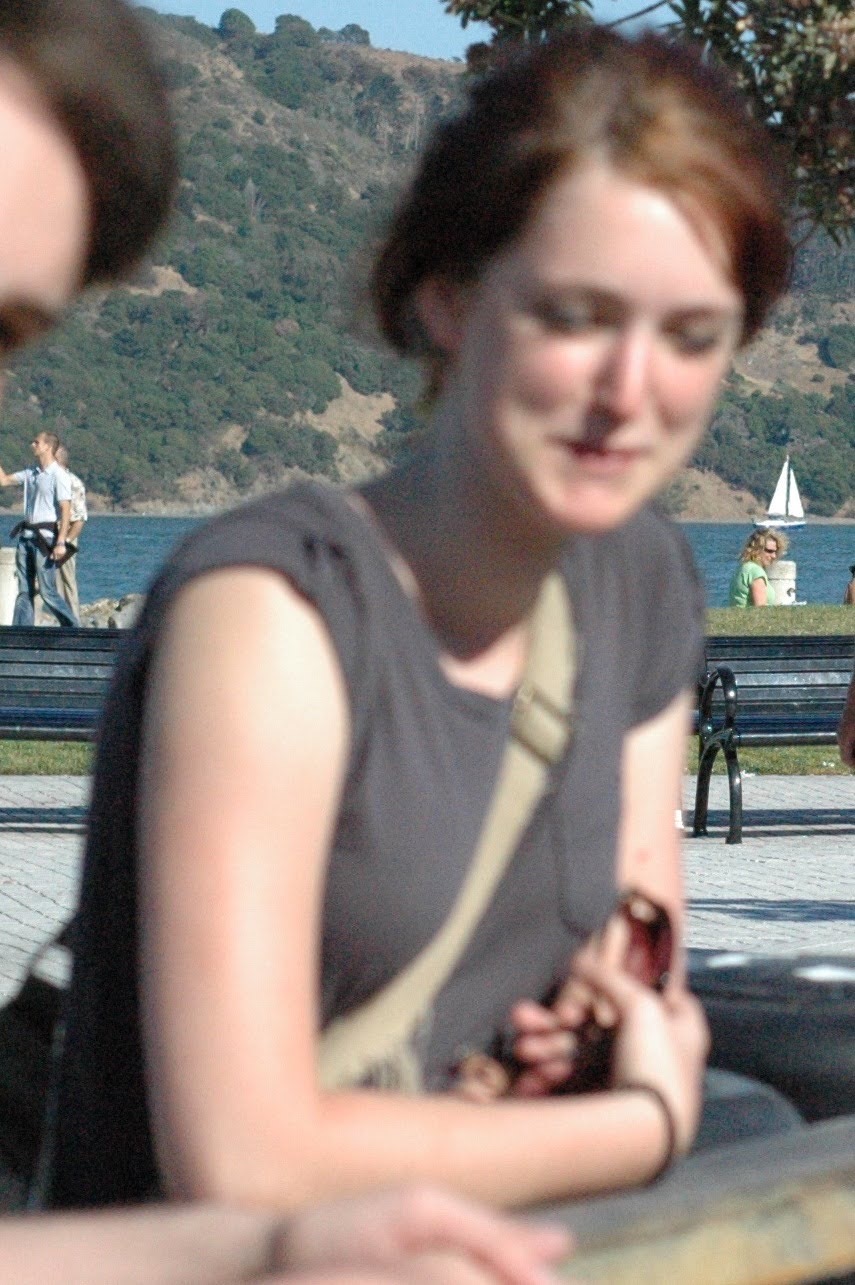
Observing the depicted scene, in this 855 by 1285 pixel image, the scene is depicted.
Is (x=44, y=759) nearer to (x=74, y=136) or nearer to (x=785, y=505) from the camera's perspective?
(x=74, y=136)

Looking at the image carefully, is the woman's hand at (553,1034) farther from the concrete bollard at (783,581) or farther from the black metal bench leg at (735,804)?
the concrete bollard at (783,581)

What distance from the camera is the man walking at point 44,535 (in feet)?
64.5

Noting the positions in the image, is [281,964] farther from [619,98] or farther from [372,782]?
[619,98]

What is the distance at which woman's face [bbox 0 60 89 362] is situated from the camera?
4.01ft

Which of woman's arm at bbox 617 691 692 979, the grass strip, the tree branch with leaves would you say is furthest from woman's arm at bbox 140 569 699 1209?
the grass strip

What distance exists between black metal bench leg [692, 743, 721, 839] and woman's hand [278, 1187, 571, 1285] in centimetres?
874

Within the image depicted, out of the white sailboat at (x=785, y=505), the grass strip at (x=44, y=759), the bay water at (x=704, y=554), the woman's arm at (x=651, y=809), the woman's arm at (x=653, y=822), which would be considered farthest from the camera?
the bay water at (x=704, y=554)

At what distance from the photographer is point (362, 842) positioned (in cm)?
169

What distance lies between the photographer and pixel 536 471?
1.79 meters

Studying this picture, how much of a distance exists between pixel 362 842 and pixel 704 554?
103 m

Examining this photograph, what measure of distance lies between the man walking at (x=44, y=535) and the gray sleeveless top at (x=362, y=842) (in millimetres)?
17890

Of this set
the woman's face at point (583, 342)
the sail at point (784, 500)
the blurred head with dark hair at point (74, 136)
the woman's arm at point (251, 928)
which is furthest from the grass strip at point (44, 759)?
the sail at point (784, 500)

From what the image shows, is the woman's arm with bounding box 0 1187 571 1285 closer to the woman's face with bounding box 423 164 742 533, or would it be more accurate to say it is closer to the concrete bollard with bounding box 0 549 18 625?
the woman's face with bounding box 423 164 742 533

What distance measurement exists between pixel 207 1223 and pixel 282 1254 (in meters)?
0.06
